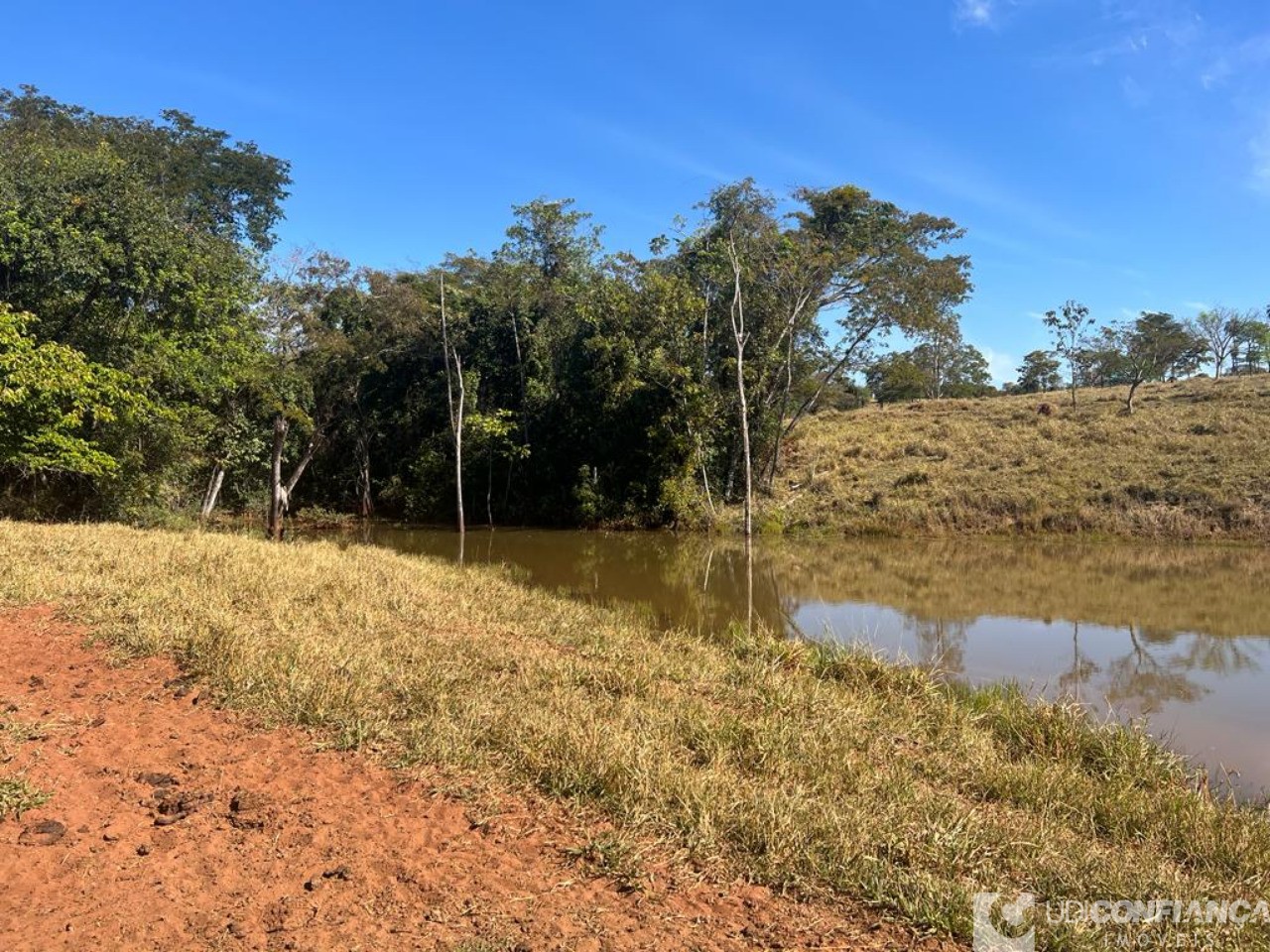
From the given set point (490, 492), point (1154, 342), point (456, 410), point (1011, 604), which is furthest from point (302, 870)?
point (1154, 342)

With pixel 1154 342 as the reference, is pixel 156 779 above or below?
below

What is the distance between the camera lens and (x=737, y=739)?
5.05m

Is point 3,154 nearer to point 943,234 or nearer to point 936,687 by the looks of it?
point 936,687

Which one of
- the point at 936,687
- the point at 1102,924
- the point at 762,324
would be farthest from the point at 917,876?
the point at 762,324

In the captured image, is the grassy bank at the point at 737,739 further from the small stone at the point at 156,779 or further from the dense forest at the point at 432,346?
the dense forest at the point at 432,346

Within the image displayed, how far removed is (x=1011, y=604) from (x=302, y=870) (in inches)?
507

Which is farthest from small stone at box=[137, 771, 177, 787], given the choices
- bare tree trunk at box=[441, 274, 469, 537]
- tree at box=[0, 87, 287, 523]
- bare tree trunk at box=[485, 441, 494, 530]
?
bare tree trunk at box=[485, 441, 494, 530]

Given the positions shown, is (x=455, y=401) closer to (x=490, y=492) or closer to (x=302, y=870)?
(x=490, y=492)

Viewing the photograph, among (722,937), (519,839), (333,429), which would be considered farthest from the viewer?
(333,429)

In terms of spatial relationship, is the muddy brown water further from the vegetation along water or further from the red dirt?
the red dirt

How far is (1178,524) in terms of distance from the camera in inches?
923

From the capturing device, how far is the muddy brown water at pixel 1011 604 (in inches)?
311

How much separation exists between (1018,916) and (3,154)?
64.8 ft

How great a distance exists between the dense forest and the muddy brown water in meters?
4.48
